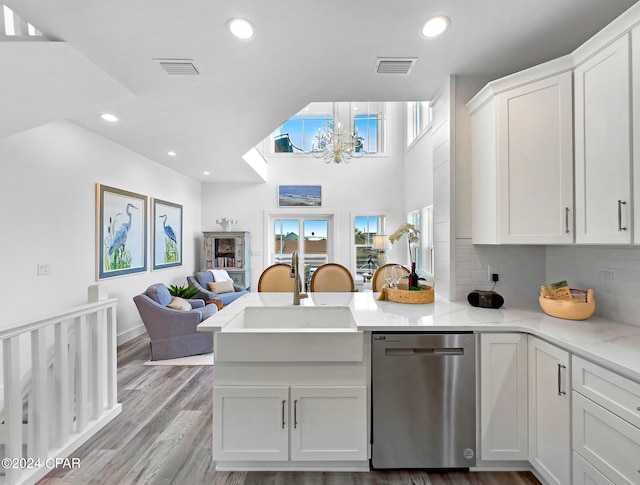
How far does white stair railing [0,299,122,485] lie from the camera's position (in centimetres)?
162

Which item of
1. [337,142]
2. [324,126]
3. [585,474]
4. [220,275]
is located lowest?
[585,474]

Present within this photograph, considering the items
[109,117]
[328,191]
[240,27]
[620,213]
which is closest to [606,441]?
[620,213]

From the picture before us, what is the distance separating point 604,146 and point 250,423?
2.32m

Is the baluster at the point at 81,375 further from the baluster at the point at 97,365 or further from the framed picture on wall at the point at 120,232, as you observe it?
the framed picture on wall at the point at 120,232

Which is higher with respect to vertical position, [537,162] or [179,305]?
[537,162]

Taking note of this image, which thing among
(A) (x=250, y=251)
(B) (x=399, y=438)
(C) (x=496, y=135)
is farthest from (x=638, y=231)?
(A) (x=250, y=251)

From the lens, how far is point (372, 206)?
6660 millimetres

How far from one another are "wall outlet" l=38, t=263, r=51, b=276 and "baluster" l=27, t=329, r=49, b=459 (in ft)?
4.92

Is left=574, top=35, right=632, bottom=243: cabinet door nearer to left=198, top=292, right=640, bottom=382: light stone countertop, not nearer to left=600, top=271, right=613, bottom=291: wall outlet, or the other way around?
left=600, top=271, right=613, bottom=291: wall outlet

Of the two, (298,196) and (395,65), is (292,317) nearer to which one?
(395,65)

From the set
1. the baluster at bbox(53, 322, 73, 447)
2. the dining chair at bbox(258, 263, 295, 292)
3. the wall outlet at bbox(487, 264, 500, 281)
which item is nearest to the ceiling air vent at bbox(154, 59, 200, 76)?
the dining chair at bbox(258, 263, 295, 292)

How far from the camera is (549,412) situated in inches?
60.5

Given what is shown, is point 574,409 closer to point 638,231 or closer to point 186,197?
point 638,231

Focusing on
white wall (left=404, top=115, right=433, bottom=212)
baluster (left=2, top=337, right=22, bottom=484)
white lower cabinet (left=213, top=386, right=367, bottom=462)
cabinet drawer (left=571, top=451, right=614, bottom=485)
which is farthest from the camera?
white wall (left=404, top=115, right=433, bottom=212)
